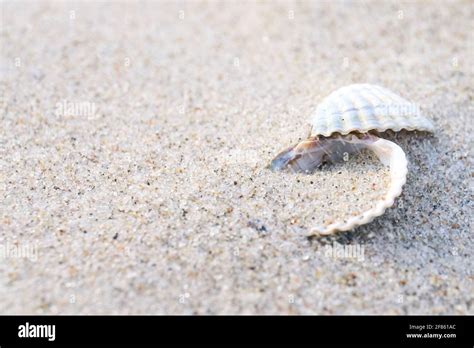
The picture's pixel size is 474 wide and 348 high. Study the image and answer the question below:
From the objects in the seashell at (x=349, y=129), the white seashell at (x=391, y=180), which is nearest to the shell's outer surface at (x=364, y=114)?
the seashell at (x=349, y=129)

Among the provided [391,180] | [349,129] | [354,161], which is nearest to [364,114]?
[349,129]

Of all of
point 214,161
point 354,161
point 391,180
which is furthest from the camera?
point 214,161

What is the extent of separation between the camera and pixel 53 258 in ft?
9.46

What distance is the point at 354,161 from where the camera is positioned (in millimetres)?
3537

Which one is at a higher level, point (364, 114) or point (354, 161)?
point (364, 114)

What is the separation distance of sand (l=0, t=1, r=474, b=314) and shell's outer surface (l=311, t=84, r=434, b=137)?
0.16 meters

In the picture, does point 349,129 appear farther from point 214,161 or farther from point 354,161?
point 214,161

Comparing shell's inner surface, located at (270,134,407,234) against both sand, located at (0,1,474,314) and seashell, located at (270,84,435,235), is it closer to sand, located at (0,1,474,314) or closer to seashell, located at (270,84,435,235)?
seashell, located at (270,84,435,235)

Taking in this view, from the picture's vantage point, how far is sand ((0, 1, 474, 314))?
2.78 meters

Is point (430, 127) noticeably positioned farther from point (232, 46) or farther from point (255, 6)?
point (255, 6)

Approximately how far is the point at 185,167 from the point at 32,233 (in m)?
1.05

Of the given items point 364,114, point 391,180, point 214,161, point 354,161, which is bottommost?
point 391,180

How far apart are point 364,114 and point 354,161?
31 cm

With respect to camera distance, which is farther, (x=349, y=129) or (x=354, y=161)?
(x=354, y=161)
